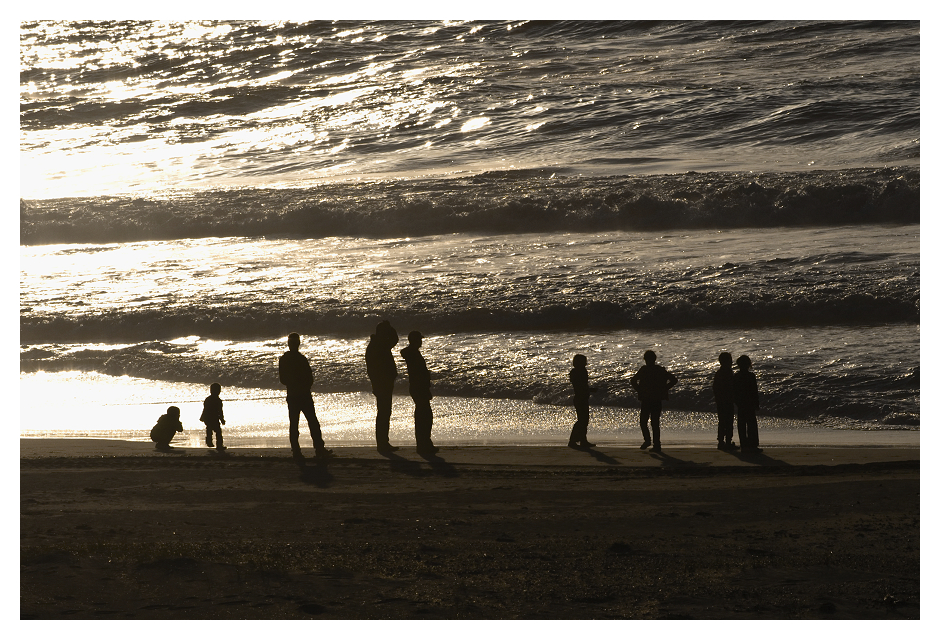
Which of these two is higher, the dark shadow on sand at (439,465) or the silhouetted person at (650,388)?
the silhouetted person at (650,388)

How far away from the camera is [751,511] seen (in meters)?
5.87

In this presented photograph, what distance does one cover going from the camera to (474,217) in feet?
66.3

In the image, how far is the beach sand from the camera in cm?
442

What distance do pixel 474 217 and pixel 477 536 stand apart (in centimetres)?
1522

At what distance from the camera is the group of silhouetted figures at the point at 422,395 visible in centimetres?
806

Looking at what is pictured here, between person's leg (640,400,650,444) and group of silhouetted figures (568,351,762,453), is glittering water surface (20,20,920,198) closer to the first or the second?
group of silhouetted figures (568,351,762,453)

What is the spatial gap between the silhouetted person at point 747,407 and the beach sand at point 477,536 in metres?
0.22

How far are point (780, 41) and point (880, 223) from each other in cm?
Result: 558

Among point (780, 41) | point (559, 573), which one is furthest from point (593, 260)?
point (559, 573)

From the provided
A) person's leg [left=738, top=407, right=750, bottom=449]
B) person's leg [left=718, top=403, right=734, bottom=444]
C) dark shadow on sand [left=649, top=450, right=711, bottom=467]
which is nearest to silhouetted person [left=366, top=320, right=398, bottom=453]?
dark shadow on sand [left=649, top=450, right=711, bottom=467]

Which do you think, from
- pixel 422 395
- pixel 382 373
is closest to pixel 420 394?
pixel 422 395

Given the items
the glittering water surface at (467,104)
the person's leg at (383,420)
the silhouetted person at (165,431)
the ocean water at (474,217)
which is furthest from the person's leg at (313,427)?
the glittering water surface at (467,104)

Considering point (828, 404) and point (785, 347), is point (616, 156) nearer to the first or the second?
point (785, 347)

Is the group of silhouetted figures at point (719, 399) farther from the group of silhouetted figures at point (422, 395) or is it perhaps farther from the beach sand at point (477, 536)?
the beach sand at point (477, 536)
